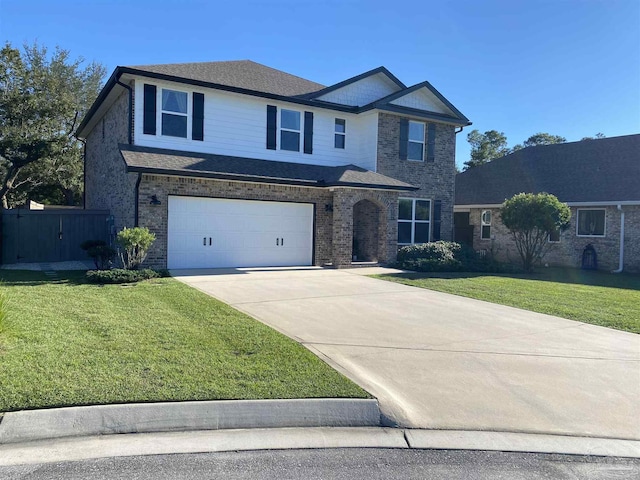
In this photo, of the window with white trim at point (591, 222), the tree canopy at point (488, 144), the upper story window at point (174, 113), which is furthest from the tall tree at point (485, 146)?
the upper story window at point (174, 113)

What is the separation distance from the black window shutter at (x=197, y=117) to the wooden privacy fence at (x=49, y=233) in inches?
178

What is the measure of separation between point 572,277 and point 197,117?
14.4 meters

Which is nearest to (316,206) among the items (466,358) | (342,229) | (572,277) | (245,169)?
(342,229)

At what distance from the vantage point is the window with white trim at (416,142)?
2041 centimetres

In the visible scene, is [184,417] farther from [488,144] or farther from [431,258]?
[488,144]

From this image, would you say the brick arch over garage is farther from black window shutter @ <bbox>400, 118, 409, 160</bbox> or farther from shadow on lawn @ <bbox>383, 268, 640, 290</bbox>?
black window shutter @ <bbox>400, 118, 409, 160</bbox>

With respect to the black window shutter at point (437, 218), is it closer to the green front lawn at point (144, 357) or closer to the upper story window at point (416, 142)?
the upper story window at point (416, 142)

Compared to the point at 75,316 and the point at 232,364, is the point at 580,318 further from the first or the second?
the point at 75,316

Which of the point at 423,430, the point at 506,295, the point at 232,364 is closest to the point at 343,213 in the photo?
the point at 506,295

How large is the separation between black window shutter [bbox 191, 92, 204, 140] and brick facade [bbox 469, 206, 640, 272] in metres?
15.5

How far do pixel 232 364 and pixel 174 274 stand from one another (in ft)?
27.8

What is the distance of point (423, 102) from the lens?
2080 cm

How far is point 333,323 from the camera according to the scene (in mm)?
8242

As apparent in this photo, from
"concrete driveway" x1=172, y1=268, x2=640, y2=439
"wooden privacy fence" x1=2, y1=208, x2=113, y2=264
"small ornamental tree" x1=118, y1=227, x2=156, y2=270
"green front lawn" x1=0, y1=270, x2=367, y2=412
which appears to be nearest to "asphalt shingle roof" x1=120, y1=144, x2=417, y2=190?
"small ornamental tree" x1=118, y1=227, x2=156, y2=270
